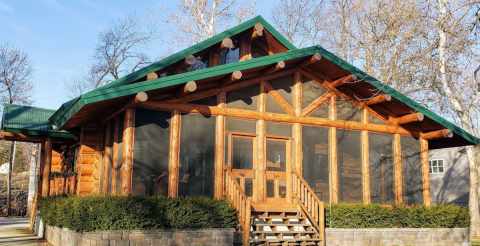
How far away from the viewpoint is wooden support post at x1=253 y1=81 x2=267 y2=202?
534 inches

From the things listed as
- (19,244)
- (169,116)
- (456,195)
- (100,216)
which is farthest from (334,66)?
(456,195)

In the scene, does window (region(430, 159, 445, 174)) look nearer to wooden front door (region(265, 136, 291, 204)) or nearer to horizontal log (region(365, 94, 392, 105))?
horizontal log (region(365, 94, 392, 105))

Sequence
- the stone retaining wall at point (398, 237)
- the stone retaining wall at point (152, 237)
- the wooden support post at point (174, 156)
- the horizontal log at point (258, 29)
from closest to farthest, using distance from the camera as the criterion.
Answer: the stone retaining wall at point (152, 237), the wooden support post at point (174, 156), the stone retaining wall at point (398, 237), the horizontal log at point (258, 29)

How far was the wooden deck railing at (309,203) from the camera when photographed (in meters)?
12.4

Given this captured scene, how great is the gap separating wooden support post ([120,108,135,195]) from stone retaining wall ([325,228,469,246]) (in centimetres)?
556

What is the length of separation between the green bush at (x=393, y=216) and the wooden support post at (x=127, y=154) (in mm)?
5546

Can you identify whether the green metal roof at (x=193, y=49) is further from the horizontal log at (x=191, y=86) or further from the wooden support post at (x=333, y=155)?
the wooden support post at (x=333, y=155)

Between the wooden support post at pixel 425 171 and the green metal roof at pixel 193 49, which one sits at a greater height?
the green metal roof at pixel 193 49

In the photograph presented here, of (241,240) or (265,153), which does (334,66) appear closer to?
(265,153)

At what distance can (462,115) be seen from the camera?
16109mm

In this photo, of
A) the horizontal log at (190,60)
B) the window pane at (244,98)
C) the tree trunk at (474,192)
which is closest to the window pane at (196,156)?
the window pane at (244,98)

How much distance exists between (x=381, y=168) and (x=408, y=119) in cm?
191

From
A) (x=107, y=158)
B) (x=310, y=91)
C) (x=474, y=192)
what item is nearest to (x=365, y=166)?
(x=310, y=91)

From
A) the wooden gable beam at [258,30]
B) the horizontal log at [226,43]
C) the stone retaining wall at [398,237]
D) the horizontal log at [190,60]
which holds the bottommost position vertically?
the stone retaining wall at [398,237]
